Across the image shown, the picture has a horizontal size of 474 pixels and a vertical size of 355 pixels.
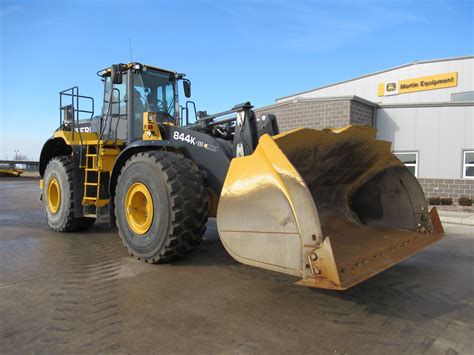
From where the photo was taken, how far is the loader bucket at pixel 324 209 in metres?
3.23

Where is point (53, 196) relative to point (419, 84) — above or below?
below

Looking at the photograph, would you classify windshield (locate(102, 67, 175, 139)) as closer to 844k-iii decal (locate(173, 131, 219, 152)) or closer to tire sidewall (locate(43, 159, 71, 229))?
844k-iii decal (locate(173, 131, 219, 152))

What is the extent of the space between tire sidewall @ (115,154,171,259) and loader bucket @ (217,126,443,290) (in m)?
1.07

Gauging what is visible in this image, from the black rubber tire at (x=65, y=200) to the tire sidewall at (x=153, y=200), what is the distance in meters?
2.00

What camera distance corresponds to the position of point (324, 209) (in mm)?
5176

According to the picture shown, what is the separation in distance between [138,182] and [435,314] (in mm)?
3566

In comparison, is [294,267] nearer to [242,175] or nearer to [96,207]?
[242,175]

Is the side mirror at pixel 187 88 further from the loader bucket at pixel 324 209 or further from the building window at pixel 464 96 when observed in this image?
the building window at pixel 464 96

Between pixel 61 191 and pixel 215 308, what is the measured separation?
4.67 m

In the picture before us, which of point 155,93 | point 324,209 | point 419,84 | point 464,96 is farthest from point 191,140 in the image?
point 419,84

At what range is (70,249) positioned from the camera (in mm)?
6008

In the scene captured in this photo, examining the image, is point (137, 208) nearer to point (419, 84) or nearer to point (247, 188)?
point (247, 188)

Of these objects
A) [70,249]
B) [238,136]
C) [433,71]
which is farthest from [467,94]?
[70,249]

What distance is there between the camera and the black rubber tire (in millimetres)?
6938
